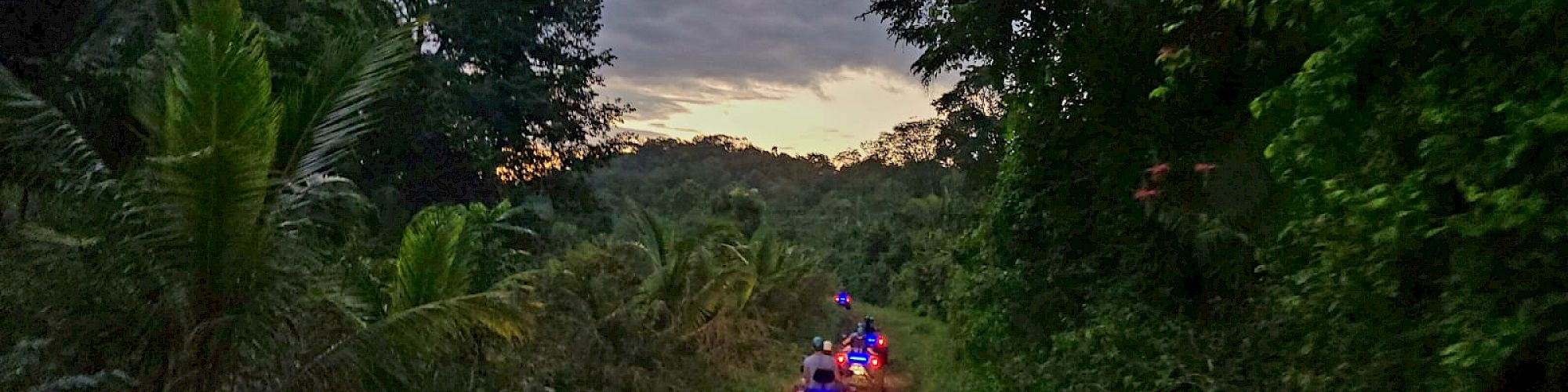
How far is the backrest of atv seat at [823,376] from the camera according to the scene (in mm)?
10617

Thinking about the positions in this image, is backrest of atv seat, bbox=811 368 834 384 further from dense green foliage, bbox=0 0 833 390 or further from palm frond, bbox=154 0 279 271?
palm frond, bbox=154 0 279 271

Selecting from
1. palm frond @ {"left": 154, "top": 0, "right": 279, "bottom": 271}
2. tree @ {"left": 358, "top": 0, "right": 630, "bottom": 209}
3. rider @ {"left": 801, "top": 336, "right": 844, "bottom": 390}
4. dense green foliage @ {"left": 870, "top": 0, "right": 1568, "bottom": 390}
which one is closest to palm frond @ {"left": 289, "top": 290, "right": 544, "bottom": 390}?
palm frond @ {"left": 154, "top": 0, "right": 279, "bottom": 271}

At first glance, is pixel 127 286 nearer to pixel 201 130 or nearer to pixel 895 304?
pixel 201 130

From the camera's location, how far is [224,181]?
4.22m

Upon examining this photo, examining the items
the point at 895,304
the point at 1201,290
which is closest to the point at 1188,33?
the point at 1201,290

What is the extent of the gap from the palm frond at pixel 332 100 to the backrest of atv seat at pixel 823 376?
643 cm

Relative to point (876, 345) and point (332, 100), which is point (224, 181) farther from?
point (876, 345)

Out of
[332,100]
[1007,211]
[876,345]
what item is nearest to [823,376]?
[1007,211]

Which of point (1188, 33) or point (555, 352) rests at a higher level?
point (1188, 33)

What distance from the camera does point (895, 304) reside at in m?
30.6

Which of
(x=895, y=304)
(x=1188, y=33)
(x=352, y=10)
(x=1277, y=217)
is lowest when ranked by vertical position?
(x=895, y=304)

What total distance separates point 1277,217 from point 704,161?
6209cm

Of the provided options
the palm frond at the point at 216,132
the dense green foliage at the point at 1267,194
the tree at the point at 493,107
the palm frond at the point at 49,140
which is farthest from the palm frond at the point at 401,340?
the tree at the point at 493,107

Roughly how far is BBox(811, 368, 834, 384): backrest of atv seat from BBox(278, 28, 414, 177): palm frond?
6.43 metres
